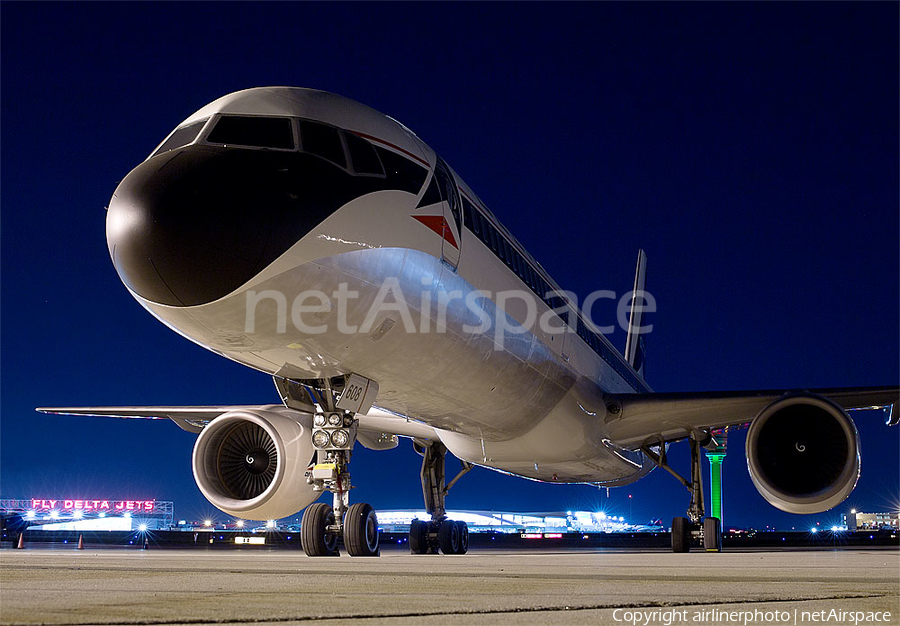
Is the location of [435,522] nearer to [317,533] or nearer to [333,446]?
[317,533]

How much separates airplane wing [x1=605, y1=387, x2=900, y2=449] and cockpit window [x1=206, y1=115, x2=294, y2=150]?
8.39 meters

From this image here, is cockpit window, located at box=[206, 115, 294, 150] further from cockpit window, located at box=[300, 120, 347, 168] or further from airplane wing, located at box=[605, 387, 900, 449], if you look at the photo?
airplane wing, located at box=[605, 387, 900, 449]

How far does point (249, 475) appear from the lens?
11.4 meters

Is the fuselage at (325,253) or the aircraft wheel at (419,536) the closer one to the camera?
the fuselage at (325,253)

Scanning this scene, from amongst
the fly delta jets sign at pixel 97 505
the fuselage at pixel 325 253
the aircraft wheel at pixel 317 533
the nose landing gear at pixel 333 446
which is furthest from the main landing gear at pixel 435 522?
the fly delta jets sign at pixel 97 505

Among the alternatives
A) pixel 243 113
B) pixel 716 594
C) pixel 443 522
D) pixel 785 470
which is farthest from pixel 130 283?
pixel 443 522

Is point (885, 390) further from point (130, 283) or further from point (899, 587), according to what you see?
point (130, 283)

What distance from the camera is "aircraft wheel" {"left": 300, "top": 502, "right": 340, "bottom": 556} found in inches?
380

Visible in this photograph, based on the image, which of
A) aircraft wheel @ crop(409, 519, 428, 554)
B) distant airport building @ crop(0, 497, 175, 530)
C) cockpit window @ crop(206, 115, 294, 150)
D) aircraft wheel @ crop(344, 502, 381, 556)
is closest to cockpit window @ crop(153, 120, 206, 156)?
cockpit window @ crop(206, 115, 294, 150)

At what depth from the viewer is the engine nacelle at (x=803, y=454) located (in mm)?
10312

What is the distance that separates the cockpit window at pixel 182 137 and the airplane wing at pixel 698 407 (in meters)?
8.74

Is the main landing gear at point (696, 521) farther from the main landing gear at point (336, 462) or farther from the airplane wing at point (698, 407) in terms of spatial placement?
the main landing gear at point (336, 462)

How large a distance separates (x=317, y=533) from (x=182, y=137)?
15.3 feet

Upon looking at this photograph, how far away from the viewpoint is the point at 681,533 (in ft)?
52.4
